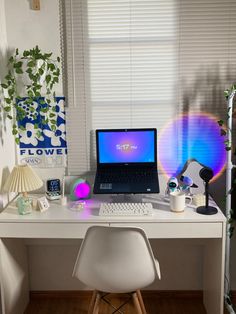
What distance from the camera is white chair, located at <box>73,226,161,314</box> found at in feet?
6.62

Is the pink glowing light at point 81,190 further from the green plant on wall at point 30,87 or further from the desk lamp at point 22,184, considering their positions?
the green plant on wall at point 30,87

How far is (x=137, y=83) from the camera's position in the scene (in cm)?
283

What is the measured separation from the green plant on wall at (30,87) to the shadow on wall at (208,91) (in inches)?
34.5

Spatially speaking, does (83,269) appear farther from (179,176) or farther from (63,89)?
(63,89)

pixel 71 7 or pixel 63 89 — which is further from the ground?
pixel 71 7

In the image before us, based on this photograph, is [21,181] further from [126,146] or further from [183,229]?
[183,229]

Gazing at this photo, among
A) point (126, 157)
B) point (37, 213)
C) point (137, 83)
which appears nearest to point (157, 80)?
point (137, 83)

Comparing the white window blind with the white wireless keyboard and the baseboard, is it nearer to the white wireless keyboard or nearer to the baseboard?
the white wireless keyboard

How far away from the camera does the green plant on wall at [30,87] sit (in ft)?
8.73

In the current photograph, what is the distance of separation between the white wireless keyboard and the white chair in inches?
15.9

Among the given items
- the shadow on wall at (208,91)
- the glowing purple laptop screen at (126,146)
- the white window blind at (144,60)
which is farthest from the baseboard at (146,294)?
the shadow on wall at (208,91)

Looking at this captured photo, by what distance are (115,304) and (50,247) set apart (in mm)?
615

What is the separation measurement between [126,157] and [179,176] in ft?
1.33

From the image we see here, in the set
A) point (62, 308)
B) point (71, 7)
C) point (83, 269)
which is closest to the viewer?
point (83, 269)
